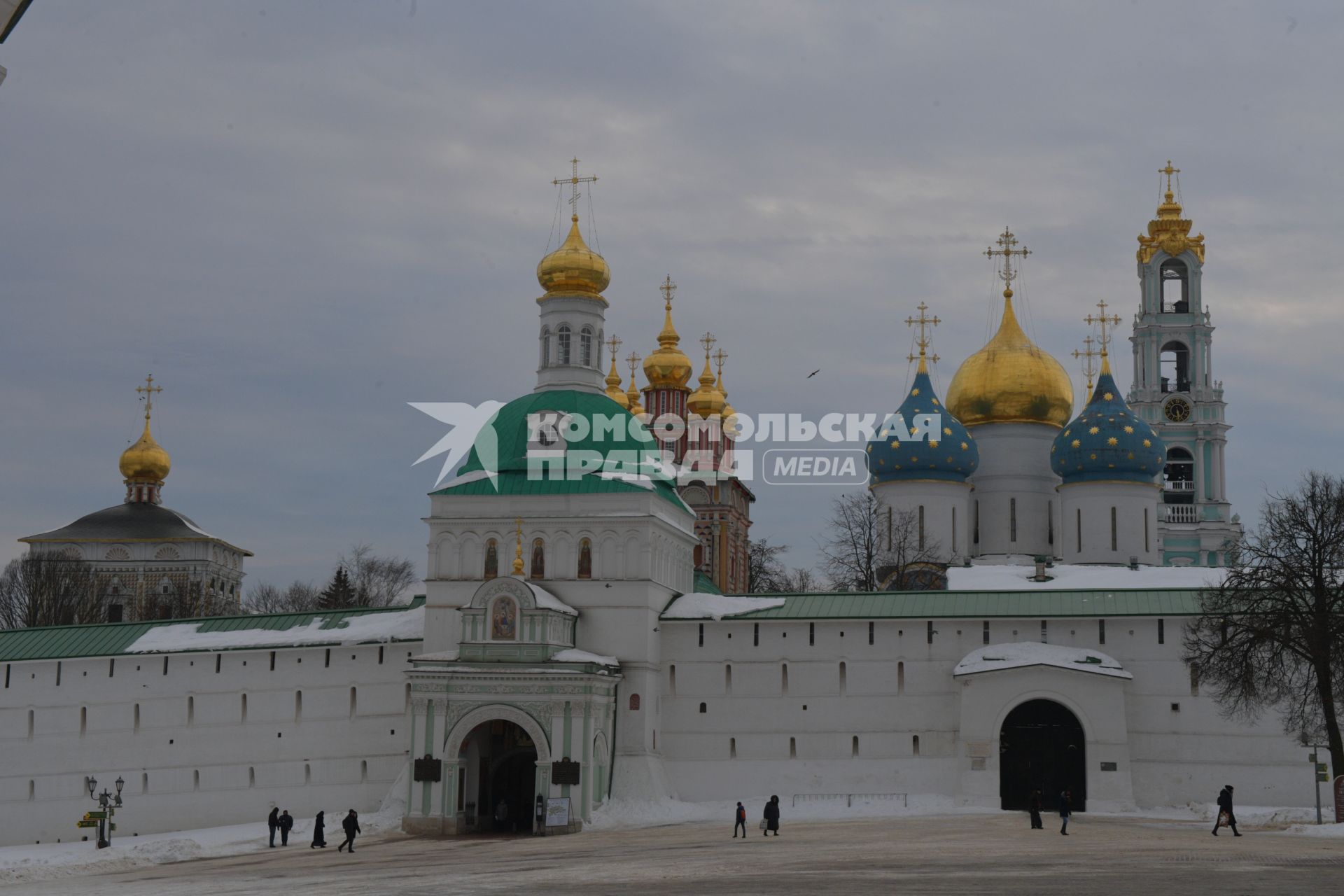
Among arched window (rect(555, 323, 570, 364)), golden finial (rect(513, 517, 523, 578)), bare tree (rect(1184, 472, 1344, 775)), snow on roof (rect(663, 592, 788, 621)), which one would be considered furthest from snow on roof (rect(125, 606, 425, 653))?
bare tree (rect(1184, 472, 1344, 775))

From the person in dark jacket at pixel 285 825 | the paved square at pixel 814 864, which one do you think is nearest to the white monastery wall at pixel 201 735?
the person in dark jacket at pixel 285 825

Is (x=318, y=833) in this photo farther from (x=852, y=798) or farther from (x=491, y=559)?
(x=852, y=798)

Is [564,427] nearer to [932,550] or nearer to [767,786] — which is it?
[767,786]

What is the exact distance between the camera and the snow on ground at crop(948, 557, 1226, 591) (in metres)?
35.7

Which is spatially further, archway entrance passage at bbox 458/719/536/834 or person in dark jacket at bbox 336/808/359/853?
archway entrance passage at bbox 458/719/536/834

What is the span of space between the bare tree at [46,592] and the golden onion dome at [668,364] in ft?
71.5

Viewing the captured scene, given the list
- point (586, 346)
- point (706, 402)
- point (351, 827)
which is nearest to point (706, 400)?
point (706, 402)

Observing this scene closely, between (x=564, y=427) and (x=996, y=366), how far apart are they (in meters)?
16.1

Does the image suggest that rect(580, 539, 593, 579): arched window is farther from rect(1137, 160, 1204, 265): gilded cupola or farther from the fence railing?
rect(1137, 160, 1204, 265): gilded cupola

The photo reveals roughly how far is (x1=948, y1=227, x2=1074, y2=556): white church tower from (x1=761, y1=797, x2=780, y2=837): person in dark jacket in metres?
20.1

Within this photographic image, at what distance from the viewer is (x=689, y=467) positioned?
54.5 m

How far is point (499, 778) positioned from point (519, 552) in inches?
177

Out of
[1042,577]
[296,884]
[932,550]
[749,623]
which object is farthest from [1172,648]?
[296,884]

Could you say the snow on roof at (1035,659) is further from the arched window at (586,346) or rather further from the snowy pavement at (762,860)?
the arched window at (586,346)
